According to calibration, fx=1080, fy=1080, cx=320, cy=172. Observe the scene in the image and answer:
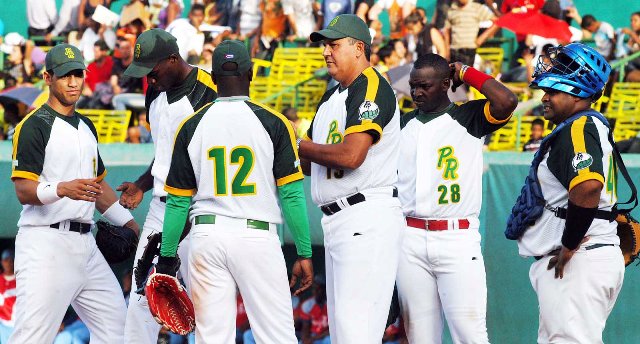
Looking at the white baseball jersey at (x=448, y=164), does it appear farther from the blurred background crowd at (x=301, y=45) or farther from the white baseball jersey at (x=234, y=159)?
the blurred background crowd at (x=301, y=45)

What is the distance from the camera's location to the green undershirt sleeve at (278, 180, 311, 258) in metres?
4.99

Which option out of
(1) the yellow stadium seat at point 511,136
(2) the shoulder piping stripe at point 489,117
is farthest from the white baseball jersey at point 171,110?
(1) the yellow stadium seat at point 511,136

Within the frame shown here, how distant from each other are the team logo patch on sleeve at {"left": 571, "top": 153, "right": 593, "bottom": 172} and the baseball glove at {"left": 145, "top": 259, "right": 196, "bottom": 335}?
76.6 inches

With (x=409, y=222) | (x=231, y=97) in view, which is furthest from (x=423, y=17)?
(x=231, y=97)

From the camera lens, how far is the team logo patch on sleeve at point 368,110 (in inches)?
204

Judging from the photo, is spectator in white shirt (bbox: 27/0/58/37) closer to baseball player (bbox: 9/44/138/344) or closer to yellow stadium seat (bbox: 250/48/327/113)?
yellow stadium seat (bbox: 250/48/327/113)

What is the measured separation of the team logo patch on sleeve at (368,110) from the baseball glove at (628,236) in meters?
1.44

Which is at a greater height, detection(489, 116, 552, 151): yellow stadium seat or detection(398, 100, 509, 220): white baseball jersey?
detection(398, 100, 509, 220): white baseball jersey

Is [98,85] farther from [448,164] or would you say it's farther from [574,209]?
[574,209]

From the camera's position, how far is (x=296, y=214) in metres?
4.99

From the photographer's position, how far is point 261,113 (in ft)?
16.2

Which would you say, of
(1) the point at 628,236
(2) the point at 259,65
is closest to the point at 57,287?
(1) the point at 628,236

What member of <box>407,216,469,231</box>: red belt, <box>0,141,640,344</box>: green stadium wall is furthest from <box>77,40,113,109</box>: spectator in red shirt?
<box>407,216,469,231</box>: red belt

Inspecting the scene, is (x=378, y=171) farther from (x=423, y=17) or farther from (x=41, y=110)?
(x=423, y=17)
